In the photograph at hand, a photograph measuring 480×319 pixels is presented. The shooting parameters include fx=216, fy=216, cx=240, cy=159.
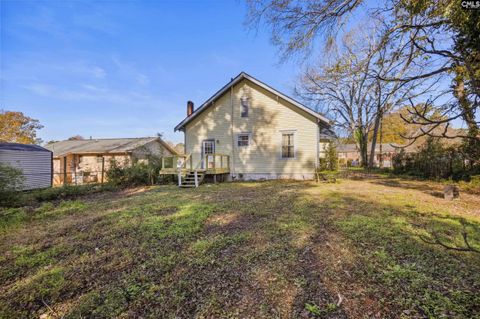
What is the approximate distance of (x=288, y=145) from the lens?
1294 centimetres

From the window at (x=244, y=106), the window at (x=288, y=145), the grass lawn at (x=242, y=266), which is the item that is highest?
the window at (x=244, y=106)

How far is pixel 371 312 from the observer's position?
2172 mm

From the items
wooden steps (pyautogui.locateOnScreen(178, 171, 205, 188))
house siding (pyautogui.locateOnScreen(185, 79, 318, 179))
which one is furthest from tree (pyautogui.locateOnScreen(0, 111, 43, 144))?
house siding (pyautogui.locateOnScreen(185, 79, 318, 179))

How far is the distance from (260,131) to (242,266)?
35.2 feet

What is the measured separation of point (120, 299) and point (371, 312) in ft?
8.85

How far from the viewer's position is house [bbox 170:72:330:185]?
12.7m

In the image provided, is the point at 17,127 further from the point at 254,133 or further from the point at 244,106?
the point at 254,133

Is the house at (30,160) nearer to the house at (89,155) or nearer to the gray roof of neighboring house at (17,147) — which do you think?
the gray roof of neighboring house at (17,147)

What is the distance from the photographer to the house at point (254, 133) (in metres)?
12.7

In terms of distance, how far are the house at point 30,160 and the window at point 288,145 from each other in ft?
43.4

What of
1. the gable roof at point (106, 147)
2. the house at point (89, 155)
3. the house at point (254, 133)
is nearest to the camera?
the house at point (254, 133)

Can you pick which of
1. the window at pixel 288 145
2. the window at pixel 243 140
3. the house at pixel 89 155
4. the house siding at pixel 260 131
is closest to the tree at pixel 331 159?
the house siding at pixel 260 131

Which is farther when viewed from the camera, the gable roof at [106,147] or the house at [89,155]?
the gable roof at [106,147]

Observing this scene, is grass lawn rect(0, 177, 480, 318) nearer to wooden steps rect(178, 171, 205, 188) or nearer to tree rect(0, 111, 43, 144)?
wooden steps rect(178, 171, 205, 188)
